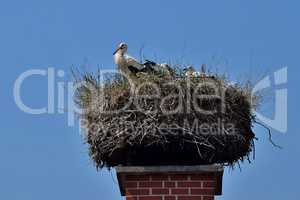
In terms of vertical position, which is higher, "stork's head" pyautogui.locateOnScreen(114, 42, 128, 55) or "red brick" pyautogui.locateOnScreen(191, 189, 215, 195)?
"stork's head" pyautogui.locateOnScreen(114, 42, 128, 55)

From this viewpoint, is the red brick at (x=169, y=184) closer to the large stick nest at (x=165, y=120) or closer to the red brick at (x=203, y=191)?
the red brick at (x=203, y=191)

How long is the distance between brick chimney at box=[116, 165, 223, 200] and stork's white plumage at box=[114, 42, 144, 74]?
118cm

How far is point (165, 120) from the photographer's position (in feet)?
19.8

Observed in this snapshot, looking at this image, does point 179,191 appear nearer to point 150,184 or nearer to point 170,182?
point 170,182

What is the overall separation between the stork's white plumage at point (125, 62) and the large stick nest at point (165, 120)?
13 cm

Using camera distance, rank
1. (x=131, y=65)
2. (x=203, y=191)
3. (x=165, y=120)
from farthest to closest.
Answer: (x=131, y=65)
(x=165, y=120)
(x=203, y=191)

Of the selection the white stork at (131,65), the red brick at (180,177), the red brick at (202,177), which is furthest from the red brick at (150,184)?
the white stork at (131,65)

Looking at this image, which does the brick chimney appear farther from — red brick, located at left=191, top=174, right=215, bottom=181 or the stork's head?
the stork's head

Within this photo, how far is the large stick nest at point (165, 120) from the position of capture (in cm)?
593

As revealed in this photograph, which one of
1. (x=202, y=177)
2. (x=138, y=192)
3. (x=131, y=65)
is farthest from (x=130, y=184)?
(x=131, y=65)

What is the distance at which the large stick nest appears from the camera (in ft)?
19.4

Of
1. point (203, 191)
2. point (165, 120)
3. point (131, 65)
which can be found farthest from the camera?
point (131, 65)

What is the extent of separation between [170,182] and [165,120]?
633 mm

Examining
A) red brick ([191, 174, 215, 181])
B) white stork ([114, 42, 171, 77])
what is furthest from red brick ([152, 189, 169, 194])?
white stork ([114, 42, 171, 77])
